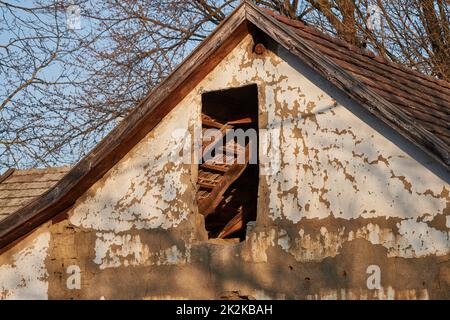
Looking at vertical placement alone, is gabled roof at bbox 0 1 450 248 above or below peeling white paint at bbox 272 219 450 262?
above

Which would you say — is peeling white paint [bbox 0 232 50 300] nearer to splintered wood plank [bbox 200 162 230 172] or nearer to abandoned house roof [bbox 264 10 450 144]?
splintered wood plank [bbox 200 162 230 172]

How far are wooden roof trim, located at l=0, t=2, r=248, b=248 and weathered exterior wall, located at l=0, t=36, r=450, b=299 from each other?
0.11m

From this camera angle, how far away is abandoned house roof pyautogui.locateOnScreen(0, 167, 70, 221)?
43.2ft

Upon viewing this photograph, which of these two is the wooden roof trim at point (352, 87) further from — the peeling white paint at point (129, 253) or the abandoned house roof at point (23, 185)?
the abandoned house roof at point (23, 185)

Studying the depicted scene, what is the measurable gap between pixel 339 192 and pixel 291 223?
0.59m

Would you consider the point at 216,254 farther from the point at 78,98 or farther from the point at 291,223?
the point at 78,98

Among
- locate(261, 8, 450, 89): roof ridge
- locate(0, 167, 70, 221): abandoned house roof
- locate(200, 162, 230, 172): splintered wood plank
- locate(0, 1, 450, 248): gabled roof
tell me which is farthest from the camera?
locate(0, 167, 70, 221): abandoned house roof

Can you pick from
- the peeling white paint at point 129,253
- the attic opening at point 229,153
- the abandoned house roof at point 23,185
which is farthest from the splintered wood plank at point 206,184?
the abandoned house roof at point 23,185

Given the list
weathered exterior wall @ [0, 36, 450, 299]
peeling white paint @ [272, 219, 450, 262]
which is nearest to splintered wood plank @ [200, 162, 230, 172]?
weathered exterior wall @ [0, 36, 450, 299]

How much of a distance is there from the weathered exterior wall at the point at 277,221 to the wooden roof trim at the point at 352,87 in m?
0.21

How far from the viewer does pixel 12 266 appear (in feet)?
33.2

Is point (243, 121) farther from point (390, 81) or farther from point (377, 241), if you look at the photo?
point (377, 241)

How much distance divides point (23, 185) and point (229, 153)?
4.60 m
